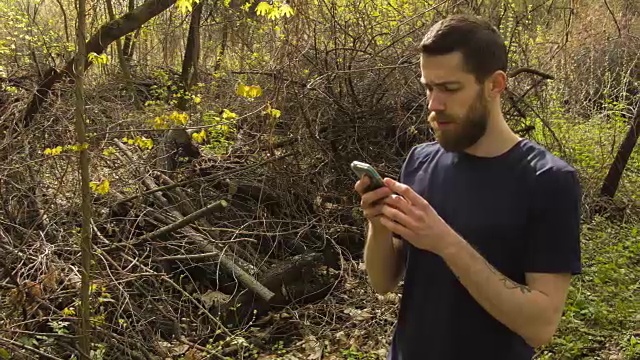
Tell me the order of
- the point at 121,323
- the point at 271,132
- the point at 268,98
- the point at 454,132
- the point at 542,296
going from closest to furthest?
the point at 542,296, the point at 454,132, the point at 121,323, the point at 271,132, the point at 268,98

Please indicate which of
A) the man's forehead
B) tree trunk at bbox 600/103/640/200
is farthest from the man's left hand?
tree trunk at bbox 600/103/640/200

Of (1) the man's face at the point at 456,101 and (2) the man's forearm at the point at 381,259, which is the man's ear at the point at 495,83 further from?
(2) the man's forearm at the point at 381,259

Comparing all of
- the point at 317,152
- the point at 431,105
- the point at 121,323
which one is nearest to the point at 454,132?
the point at 431,105

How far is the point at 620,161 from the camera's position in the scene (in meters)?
6.30

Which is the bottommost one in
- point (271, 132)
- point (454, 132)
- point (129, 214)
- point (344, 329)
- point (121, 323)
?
point (344, 329)

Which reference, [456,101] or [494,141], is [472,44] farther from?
[494,141]

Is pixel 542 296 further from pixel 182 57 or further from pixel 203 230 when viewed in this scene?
pixel 182 57

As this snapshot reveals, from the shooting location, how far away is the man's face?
1560 millimetres

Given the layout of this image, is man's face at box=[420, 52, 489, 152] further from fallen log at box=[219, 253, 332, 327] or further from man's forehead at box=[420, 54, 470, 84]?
fallen log at box=[219, 253, 332, 327]

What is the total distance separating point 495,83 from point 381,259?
60 cm

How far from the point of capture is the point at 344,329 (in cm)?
445

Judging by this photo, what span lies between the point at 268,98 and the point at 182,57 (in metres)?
5.42

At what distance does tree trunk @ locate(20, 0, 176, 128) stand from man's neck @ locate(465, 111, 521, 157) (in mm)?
3728

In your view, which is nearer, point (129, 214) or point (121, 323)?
point (121, 323)
